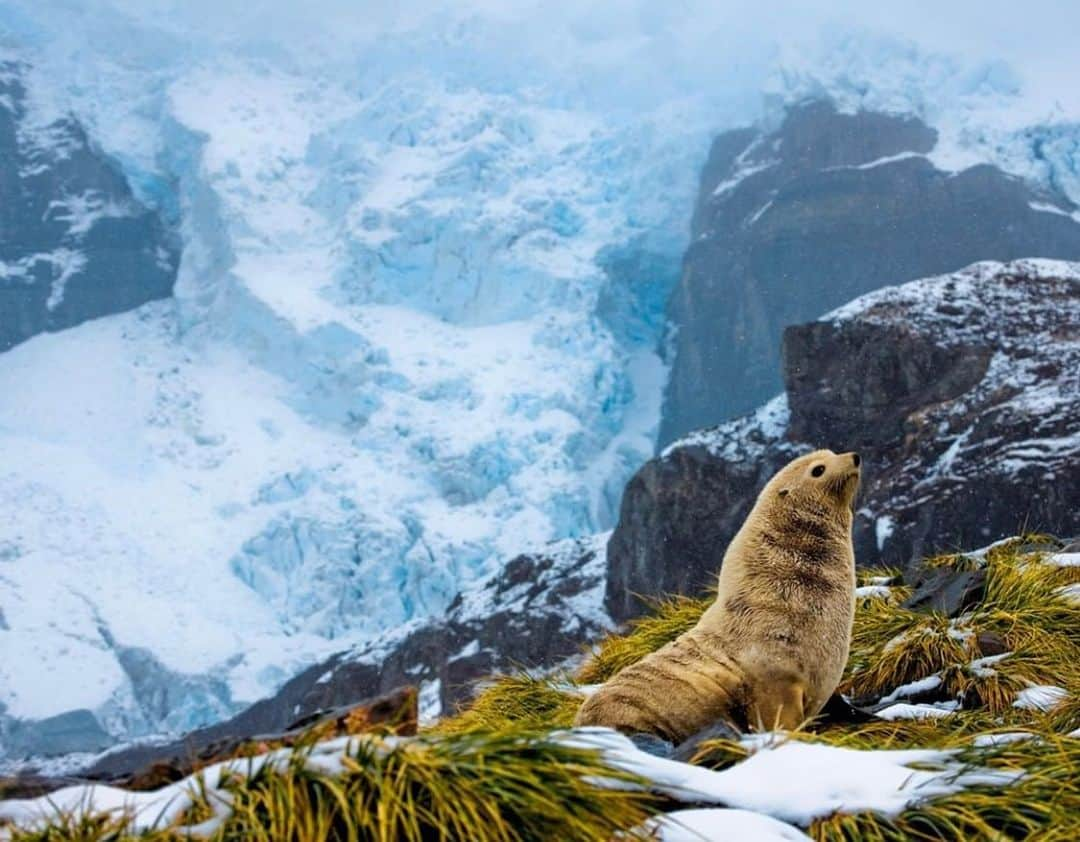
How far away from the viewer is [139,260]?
299ft

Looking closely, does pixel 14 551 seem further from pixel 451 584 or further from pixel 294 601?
pixel 451 584

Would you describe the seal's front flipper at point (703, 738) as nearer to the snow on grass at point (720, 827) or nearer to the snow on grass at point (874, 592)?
the snow on grass at point (720, 827)

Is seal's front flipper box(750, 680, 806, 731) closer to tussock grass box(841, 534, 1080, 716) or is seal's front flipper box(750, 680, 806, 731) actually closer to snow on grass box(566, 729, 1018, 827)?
snow on grass box(566, 729, 1018, 827)

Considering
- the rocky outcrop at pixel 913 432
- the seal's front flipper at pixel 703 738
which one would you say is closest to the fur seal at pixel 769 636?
the seal's front flipper at pixel 703 738

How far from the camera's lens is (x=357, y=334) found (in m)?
63.3

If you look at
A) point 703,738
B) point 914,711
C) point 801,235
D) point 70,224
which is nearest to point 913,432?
point 914,711

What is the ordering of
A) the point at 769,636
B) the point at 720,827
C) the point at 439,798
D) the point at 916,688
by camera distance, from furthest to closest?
the point at 916,688
the point at 769,636
the point at 720,827
the point at 439,798

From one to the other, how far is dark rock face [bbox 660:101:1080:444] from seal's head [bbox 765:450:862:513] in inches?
2910

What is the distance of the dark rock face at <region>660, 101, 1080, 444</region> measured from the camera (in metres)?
79.4

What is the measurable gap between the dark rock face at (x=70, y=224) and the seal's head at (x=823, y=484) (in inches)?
3566

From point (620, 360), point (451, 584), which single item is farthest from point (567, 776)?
point (620, 360)

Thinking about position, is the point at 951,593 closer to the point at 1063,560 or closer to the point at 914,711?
the point at 1063,560

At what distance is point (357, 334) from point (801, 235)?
1320 inches

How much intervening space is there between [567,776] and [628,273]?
6815 cm
